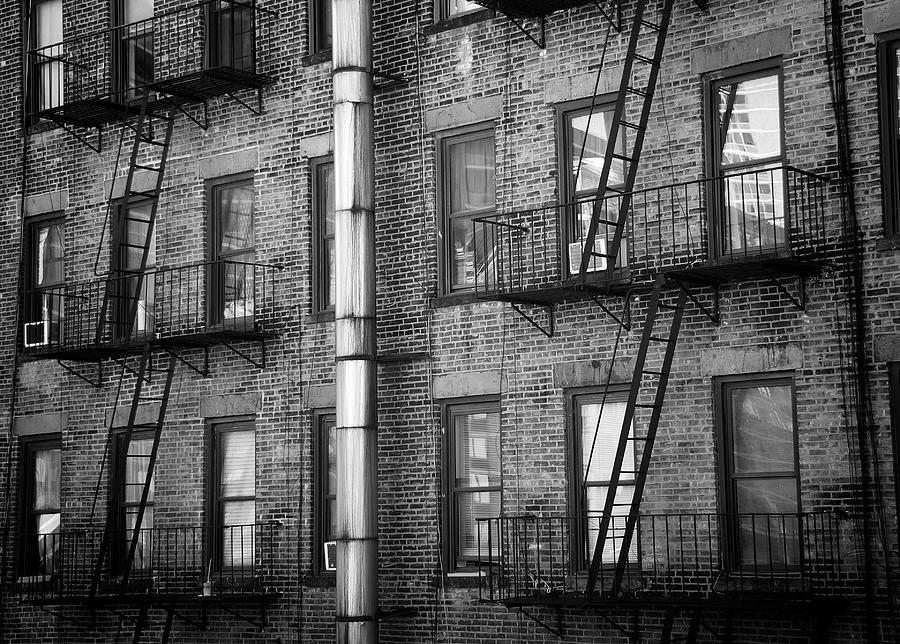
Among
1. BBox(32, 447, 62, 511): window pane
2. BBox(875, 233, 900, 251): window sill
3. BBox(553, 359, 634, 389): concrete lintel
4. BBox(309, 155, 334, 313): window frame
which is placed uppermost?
BBox(309, 155, 334, 313): window frame

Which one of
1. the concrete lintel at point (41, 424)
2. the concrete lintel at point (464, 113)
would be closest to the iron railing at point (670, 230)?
the concrete lintel at point (464, 113)

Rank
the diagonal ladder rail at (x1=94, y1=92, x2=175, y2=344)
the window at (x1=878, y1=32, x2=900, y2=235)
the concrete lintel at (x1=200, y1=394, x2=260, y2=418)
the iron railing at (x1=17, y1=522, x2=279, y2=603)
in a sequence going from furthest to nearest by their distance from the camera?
the diagonal ladder rail at (x1=94, y1=92, x2=175, y2=344), the concrete lintel at (x1=200, y1=394, x2=260, y2=418), the iron railing at (x1=17, y1=522, x2=279, y2=603), the window at (x1=878, y1=32, x2=900, y2=235)

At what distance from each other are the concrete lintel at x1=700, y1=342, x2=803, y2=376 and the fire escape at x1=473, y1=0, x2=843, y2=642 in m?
0.38

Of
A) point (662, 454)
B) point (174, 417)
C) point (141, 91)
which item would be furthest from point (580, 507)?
point (141, 91)

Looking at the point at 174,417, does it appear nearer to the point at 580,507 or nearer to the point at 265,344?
the point at 265,344

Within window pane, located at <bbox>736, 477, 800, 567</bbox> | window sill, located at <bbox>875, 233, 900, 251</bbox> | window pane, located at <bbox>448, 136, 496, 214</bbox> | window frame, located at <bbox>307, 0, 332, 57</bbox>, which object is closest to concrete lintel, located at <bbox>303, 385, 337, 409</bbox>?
window pane, located at <bbox>448, 136, 496, 214</bbox>

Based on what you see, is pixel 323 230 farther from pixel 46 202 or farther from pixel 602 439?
pixel 46 202

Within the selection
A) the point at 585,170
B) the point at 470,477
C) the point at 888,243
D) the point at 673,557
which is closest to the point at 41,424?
the point at 470,477

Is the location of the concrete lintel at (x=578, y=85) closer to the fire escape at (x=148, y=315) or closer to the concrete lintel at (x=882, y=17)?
the concrete lintel at (x=882, y=17)

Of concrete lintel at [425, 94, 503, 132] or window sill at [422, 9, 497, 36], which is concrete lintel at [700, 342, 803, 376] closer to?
concrete lintel at [425, 94, 503, 132]

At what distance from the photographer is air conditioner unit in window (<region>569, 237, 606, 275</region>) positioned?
605 inches

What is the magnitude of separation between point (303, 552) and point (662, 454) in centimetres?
499

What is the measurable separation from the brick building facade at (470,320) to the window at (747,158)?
0.03 metres

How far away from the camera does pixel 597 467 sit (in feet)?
50.4
